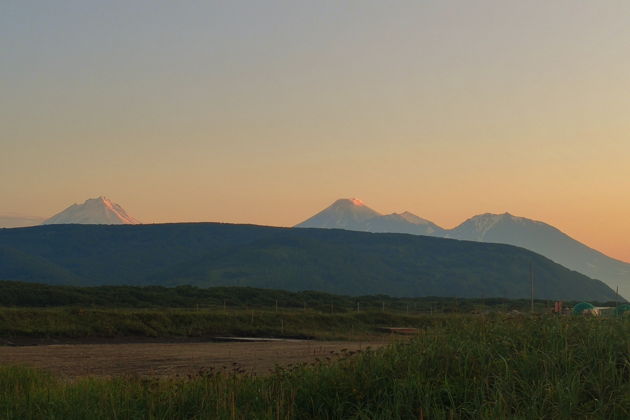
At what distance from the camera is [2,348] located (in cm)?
3866

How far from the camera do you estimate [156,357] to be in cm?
3450

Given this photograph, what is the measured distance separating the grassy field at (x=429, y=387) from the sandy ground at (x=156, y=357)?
31.2 feet

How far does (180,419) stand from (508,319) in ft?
24.6

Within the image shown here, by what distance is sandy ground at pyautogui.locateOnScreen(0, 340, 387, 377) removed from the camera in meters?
28.7

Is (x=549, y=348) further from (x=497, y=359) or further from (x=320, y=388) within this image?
(x=320, y=388)

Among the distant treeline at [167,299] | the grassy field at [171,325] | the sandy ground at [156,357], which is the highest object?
the distant treeline at [167,299]

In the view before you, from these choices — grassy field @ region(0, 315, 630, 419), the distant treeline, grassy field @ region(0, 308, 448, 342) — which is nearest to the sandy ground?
grassy field @ region(0, 308, 448, 342)

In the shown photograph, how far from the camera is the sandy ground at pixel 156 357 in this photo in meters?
28.7

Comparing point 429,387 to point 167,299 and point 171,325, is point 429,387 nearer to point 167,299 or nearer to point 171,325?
point 171,325

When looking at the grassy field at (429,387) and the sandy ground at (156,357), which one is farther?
the sandy ground at (156,357)

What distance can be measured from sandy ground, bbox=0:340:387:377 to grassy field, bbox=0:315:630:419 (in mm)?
9510

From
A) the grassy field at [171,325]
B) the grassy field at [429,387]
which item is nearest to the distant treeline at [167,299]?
the grassy field at [171,325]

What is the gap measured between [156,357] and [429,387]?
21537 millimetres

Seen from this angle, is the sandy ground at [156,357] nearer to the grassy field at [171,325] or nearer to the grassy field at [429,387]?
the grassy field at [171,325]
